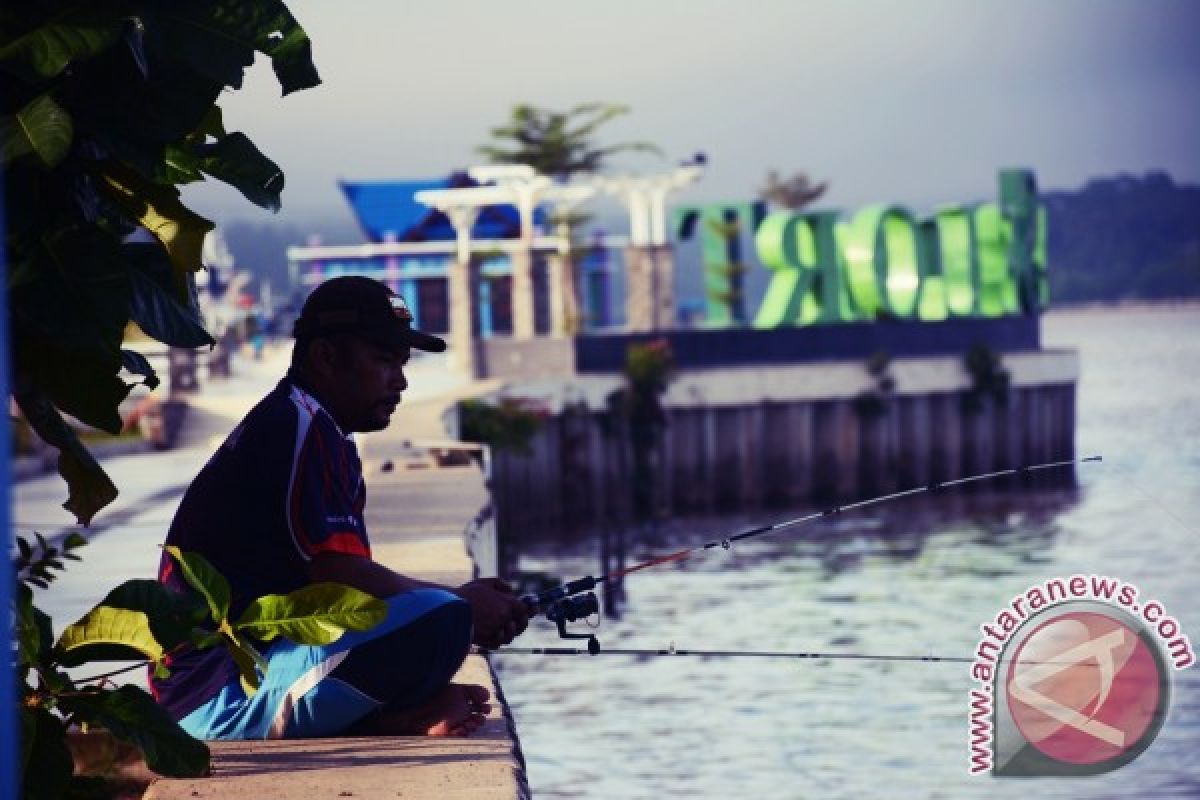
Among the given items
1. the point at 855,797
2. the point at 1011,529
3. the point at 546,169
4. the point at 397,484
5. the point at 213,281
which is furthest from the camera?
the point at 213,281

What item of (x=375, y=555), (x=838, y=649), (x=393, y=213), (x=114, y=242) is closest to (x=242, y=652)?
(x=114, y=242)

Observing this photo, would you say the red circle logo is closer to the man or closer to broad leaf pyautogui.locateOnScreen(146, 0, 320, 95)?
the man

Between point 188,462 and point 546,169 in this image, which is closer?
point 188,462

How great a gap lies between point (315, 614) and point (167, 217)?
85 centimetres

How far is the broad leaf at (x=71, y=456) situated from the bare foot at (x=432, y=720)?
1.46 metres

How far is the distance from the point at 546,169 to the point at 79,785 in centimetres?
5350

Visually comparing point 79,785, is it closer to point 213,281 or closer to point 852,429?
point 852,429

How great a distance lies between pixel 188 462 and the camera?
98.8 ft

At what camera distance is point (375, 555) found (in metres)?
12.6

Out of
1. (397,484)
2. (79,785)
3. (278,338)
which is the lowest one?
(278,338)

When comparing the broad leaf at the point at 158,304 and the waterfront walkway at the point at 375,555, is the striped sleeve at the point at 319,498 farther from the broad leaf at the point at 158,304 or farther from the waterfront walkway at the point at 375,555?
the broad leaf at the point at 158,304

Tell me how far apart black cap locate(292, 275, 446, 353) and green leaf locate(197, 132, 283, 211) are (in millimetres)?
1585

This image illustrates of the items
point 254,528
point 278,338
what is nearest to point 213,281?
point 278,338

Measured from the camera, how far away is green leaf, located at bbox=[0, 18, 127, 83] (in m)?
4.53
